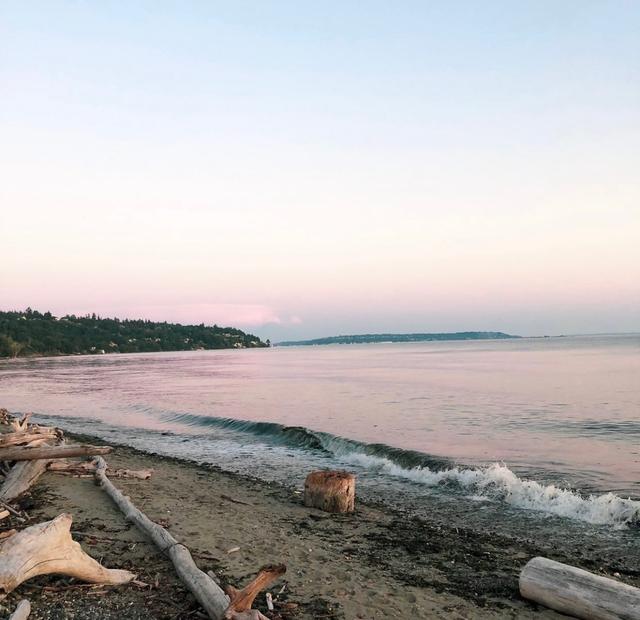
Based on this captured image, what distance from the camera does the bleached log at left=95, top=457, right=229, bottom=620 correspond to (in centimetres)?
536

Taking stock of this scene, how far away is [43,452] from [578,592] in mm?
9759

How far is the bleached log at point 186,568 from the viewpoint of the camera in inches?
211

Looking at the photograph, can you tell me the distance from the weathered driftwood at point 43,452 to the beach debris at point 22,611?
607cm

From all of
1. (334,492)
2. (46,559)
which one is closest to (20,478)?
(46,559)

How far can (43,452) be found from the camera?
11000mm

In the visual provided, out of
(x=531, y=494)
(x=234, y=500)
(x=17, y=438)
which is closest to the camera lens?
(x=17, y=438)

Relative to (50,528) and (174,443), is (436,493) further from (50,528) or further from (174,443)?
(174,443)

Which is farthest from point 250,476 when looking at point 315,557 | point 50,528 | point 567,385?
point 567,385

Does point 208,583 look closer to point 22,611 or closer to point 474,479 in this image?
point 22,611

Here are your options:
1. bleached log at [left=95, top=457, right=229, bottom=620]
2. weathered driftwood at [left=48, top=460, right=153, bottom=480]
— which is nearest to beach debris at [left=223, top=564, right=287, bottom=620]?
bleached log at [left=95, top=457, right=229, bottom=620]

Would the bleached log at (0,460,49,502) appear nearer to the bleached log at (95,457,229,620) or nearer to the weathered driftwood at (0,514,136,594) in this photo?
the bleached log at (95,457,229,620)

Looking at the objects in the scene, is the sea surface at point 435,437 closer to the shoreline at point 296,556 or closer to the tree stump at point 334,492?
the tree stump at point 334,492

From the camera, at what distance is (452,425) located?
2400cm

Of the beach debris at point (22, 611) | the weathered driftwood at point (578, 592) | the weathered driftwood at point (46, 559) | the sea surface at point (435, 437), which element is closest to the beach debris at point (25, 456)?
the weathered driftwood at point (46, 559)
